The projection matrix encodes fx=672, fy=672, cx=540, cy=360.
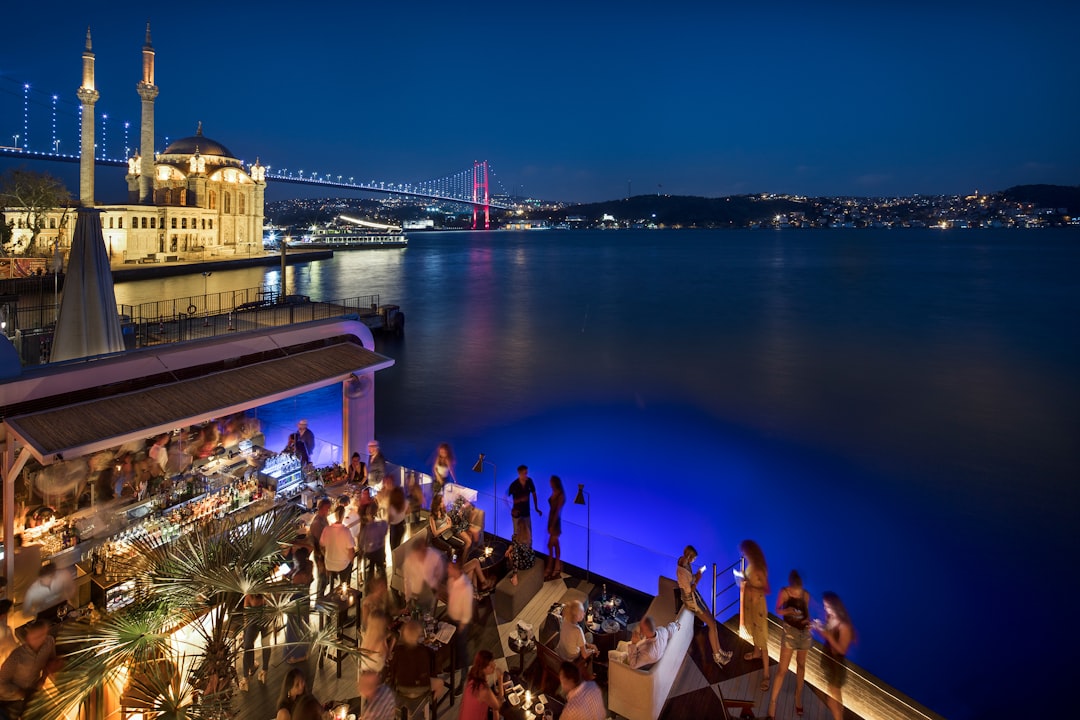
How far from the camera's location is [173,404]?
557cm

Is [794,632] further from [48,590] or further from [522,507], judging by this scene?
[48,590]

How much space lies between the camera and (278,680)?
14.4ft

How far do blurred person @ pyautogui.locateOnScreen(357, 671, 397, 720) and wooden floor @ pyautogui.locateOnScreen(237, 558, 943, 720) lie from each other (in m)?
0.90

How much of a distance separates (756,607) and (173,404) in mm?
4833

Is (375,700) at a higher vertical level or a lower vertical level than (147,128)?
lower

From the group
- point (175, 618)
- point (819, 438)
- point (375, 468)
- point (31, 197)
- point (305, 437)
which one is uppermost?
point (31, 197)

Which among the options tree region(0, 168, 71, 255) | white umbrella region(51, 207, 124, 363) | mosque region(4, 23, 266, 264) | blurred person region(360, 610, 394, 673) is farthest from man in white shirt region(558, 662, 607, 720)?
mosque region(4, 23, 266, 264)

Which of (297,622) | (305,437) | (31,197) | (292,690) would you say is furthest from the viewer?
(31,197)

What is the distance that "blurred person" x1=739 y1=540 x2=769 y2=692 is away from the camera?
15.1ft

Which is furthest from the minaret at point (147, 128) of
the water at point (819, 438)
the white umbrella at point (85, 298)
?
the white umbrella at point (85, 298)

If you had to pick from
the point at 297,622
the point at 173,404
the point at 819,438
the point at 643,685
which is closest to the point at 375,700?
the point at 297,622

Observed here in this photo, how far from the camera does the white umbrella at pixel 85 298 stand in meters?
6.40

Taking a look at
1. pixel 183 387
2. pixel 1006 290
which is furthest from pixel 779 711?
pixel 1006 290

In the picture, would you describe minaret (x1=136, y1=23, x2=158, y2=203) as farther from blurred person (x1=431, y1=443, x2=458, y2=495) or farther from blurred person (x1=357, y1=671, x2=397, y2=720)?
blurred person (x1=357, y1=671, x2=397, y2=720)
